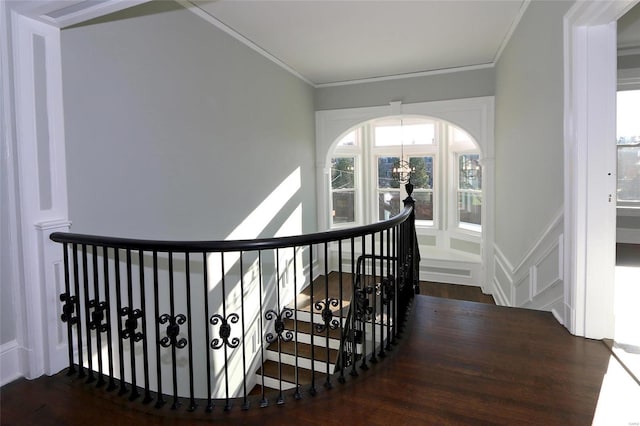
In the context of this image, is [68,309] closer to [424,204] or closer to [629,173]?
[629,173]

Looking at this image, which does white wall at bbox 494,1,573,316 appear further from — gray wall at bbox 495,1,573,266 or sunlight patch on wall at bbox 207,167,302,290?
sunlight patch on wall at bbox 207,167,302,290

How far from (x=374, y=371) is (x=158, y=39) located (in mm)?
2997

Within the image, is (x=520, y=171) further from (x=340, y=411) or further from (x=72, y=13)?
(x=72, y=13)

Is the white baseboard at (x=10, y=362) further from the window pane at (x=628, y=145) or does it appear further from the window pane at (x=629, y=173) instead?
the window pane at (x=629, y=173)

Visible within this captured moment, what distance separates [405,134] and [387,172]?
904 millimetres

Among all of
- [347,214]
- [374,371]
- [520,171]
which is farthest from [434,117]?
[374,371]

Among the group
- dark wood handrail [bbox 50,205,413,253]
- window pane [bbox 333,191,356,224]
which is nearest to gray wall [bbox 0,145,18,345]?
dark wood handrail [bbox 50,205,413,253]

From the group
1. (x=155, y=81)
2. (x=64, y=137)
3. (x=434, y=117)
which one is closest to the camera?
(x=64, y=137)

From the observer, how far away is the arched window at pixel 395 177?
23.7 ft

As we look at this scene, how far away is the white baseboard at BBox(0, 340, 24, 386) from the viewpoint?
76.9 inches

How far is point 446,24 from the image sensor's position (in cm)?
377

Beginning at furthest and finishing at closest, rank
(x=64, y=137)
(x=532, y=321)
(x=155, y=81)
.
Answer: (x=155, y=81)
(x=532, y=321)
(x=64, y=137)

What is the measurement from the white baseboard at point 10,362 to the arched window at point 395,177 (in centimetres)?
569

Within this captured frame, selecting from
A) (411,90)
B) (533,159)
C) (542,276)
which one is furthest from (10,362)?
(411,90)
